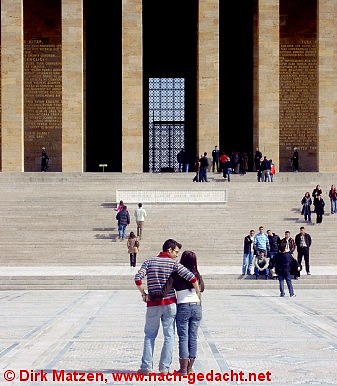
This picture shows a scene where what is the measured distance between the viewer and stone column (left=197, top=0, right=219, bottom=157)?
43.2 m

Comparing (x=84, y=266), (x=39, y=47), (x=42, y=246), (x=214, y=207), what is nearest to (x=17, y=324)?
(x=84, y=266)

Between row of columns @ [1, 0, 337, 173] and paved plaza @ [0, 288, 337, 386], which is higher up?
row of columns @ [1, 0, 337, 173]

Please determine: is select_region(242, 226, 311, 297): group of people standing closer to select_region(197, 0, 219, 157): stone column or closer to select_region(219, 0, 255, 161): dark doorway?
select_region(197, 0, 219, 157): stone column

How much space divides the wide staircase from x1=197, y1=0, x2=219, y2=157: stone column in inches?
204

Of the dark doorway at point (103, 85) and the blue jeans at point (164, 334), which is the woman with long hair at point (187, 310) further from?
the dark doorway at point (103, 85)

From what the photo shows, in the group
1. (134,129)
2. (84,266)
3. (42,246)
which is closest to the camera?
(84,266)

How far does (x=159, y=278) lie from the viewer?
10.4 meters

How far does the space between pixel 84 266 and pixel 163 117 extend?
22.3 m

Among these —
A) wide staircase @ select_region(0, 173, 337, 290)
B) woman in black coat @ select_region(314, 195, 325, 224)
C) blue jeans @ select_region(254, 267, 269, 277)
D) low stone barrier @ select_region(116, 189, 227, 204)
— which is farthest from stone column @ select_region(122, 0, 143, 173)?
blue jeans @ select_region(254, 267, 269, 277)

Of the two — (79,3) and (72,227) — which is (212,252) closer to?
(72,227)

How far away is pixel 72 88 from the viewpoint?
43.3 m

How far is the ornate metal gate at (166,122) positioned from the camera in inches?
1954

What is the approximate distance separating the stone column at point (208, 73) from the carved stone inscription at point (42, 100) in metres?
7.45

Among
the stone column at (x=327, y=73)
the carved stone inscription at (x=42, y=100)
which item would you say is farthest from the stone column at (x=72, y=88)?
the stone column at (x=327, y=73)
